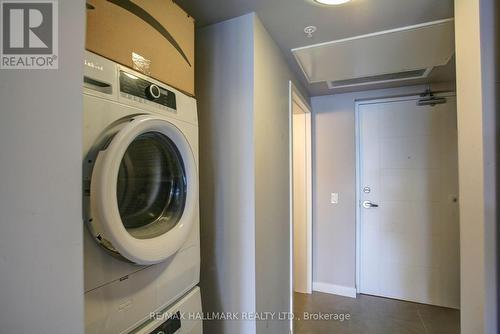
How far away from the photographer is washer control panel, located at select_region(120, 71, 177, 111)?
2.62ft

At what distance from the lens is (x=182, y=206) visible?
3.30 ft

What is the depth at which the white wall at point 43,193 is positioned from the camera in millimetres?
389

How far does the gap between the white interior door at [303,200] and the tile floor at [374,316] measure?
23 cm

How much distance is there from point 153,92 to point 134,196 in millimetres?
389

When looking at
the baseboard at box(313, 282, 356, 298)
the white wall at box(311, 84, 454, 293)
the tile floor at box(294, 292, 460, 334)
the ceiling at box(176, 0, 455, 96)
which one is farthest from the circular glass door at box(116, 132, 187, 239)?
the baseboard at box(313, 282, 356, 298)

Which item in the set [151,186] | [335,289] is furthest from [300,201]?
[151,186]

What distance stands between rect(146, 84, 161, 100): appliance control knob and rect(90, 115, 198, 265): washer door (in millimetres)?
112

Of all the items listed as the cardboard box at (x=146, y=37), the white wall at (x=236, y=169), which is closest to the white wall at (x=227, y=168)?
the white wall at (x=236, y=169)

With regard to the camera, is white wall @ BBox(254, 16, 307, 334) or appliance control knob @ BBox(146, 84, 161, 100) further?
white wall @ BBox(254, 16, 307, 334)

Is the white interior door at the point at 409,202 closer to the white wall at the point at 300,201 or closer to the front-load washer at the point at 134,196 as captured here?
the white wall at the point at 300,201

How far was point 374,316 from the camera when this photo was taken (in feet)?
7.27

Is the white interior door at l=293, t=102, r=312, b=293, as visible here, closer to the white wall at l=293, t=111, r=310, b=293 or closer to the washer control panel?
the white wall at l=293, t=111, r=310, b=293

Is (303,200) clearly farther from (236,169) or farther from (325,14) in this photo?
(325,14)

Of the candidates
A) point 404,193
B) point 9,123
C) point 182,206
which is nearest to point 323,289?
point 404,193
